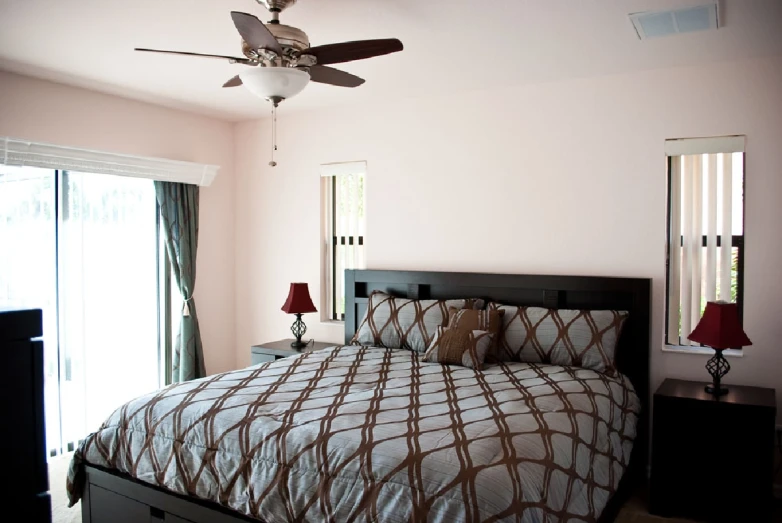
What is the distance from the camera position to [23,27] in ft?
9.38

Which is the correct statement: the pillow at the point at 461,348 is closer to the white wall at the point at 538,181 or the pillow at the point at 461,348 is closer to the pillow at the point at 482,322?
the pillow at the point at 482,322

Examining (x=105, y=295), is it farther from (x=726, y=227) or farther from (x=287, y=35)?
(x=726, y=227)

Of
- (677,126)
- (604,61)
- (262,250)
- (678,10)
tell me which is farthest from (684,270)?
(262,250)

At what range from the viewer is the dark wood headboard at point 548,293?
348 centimetres

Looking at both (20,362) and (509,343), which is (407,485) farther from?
(509,343)

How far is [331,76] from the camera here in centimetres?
269

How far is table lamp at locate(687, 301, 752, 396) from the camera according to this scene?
3031mm

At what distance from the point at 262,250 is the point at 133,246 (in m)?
1.07

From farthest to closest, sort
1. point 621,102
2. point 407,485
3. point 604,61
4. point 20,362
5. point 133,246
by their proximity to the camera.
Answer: point 133,246, point 621,102, point 604,61, point 407,485, point 20,362

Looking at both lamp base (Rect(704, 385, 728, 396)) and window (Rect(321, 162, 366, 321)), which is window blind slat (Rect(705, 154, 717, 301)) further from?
window (Rect(321, 162, 366, 321))

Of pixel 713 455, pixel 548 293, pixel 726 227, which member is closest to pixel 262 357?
pixel 548 293

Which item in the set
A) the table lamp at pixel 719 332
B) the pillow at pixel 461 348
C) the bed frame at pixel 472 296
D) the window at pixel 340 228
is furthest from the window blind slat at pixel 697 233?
the window at pixel 340 228

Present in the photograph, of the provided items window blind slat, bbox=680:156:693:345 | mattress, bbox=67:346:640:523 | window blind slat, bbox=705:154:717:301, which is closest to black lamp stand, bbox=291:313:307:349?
mattress, bbox=67:346:640:523

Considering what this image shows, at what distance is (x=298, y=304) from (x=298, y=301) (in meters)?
0.02
